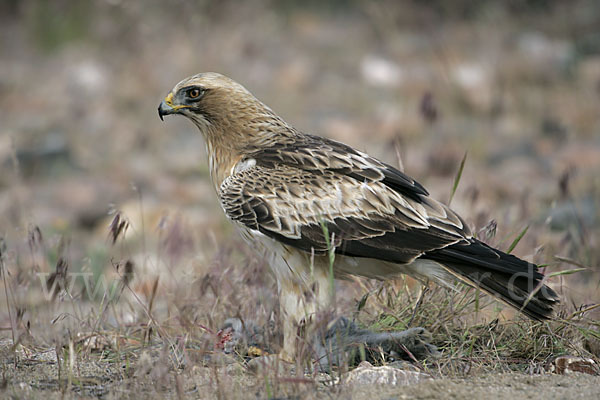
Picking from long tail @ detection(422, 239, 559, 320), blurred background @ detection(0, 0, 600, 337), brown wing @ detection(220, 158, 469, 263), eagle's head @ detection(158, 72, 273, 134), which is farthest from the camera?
blurred background @ detection(0, 0, 600, 337)

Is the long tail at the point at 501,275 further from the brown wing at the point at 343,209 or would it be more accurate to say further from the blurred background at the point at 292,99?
the blurred background at the point at 292,99

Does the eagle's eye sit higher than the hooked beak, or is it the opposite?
the eagle's eye

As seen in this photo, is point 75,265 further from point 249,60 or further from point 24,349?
point 249,60

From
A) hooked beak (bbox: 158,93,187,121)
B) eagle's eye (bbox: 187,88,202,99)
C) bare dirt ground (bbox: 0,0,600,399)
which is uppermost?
eagle's eye (bbox: 187,88,202,99)

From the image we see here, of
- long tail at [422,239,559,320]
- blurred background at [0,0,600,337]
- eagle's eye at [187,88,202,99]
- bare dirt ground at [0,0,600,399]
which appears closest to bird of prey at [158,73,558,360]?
long tail at [422,239,559,320]

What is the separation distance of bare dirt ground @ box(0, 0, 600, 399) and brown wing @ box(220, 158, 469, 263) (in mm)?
324

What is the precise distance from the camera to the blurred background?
316 inches

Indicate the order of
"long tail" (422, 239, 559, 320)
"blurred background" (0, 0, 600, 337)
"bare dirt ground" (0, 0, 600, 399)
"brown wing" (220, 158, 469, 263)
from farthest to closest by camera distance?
"blurred background" (0, 0, 600, 337), "brown wing" (220, 158, 469, 263), "bare dirt ground" (0, 0, 600, 399), "long tail" (422, 239, 559, 320)

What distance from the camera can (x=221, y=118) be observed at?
4676 millimetres

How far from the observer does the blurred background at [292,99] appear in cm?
802

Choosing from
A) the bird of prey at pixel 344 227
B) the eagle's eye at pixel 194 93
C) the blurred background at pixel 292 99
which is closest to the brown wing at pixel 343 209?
the bird of prey at pixel 344 227

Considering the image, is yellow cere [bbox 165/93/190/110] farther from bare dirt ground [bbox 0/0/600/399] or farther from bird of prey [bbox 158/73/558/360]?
bare dirt ground [bbox 0/0/600/399]

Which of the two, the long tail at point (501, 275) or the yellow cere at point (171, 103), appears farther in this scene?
the yellow cere at point (171, 103)

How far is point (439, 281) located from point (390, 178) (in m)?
0.63
